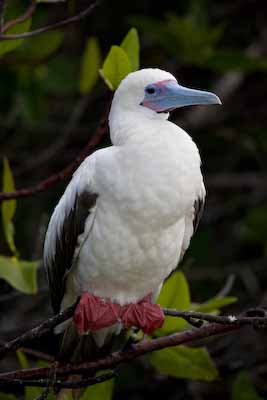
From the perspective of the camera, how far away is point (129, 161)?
3.99 metres

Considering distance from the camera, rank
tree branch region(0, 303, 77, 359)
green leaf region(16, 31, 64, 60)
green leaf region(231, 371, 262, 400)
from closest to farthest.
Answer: tree branch region(0, 303, 77, 359) → green leaf region(231, 371, 262, 400) → green leaf region(16, 31, 64, 60)

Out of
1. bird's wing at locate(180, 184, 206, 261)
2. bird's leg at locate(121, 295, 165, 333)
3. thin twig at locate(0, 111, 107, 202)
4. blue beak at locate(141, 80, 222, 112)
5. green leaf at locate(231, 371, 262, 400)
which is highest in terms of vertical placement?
blue beak at locate(141, 80, 222, 112)

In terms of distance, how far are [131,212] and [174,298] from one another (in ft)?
2.45

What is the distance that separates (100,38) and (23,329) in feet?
9.33

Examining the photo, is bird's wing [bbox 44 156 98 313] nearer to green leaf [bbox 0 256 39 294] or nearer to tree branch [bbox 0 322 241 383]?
green leaf [bbox 0 256 39 294]

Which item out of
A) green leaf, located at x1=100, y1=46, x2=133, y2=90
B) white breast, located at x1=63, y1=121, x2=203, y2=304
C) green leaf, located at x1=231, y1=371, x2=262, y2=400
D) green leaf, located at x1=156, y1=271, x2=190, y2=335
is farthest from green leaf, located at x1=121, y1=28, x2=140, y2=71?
green leaf, located at x1=231, y1=371, x2=262, y2=400

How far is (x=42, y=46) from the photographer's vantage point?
232 inches

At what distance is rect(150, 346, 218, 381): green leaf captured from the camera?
14.7 ft

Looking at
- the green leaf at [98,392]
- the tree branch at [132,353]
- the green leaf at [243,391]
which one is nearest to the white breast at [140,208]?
the tree branch at [132,353]

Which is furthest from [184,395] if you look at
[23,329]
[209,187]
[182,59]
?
[182,59]

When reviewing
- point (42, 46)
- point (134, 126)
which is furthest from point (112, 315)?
point (42, 46)

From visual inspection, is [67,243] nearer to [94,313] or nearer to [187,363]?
[94,313]

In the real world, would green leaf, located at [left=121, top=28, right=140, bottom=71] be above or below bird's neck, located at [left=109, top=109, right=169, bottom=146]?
above

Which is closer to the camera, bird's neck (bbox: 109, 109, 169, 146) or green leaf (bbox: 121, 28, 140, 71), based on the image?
bird's neck (bbox: 109, 109, 169, 146)
